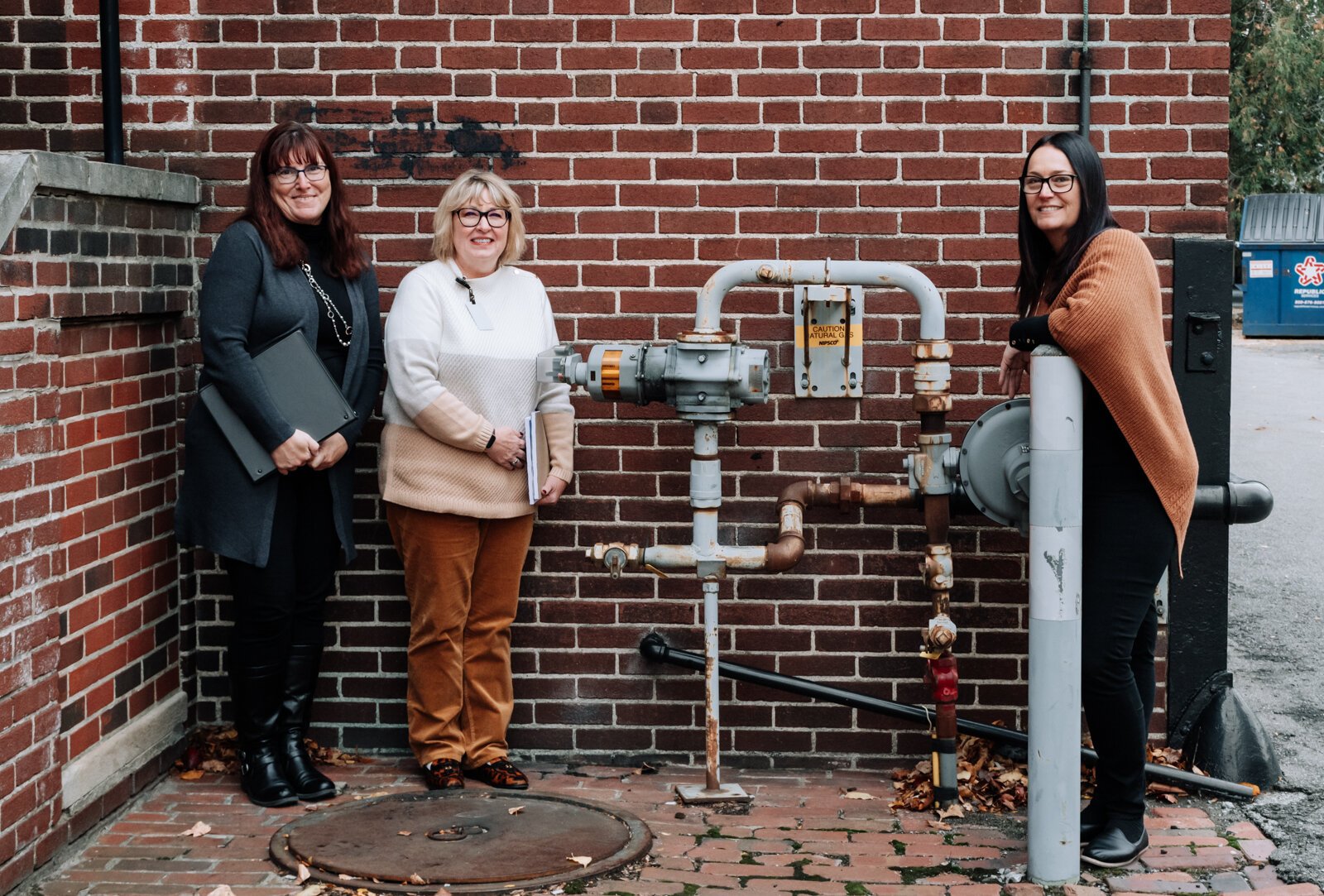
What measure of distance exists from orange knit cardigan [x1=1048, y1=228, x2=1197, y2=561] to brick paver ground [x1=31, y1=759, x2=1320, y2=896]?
1044mm

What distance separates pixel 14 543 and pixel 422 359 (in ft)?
4.19

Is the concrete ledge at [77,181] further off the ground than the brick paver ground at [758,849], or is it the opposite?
the concrete ledge at [77,181]

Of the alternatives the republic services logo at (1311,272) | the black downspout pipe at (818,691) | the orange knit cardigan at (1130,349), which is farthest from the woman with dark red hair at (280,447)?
the republic services logo at (1311,272)

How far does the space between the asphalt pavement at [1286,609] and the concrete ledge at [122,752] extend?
342 cm

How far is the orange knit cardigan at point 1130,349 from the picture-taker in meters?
3.83

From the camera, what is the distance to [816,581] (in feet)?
16.7

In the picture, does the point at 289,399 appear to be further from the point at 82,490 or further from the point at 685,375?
the point at 685,375

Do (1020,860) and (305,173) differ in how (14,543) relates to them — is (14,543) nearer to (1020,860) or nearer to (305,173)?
(305,173)

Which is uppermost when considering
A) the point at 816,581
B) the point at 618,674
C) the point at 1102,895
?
the point at 816,581

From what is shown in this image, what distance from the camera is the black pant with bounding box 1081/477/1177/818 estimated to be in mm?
3973

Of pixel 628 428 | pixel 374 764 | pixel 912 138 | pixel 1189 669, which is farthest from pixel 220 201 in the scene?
pixel 1189 669

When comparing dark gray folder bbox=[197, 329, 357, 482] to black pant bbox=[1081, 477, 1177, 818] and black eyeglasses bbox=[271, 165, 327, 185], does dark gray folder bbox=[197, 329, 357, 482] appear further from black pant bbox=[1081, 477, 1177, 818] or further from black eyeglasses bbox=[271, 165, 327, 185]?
black pant bbox=[1081, 477, 1177, 818]

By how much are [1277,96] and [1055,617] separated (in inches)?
1025

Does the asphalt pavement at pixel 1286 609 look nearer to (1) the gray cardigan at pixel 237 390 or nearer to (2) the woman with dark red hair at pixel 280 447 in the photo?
(2) the woman with dark red hair at pixel 280 447
